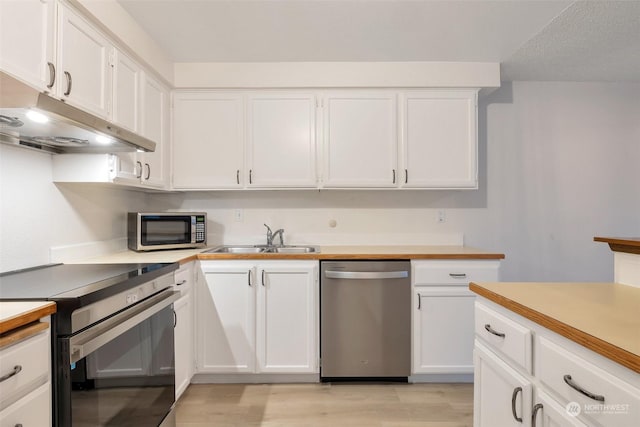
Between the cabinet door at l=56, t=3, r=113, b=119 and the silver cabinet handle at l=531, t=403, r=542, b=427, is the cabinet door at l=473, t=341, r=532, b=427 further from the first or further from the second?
the cabinet door at l=56, t=3, r=113, b=119

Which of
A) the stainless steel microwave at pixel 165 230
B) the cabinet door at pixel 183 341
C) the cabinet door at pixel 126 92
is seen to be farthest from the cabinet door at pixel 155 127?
the cabinet door at pixel 183 341

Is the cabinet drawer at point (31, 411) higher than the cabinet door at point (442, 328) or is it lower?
higher

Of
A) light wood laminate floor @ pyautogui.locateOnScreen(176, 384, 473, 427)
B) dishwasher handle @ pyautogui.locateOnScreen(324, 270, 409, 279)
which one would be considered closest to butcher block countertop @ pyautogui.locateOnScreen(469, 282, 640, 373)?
dishwasher handle @ pyautogui.locateOnScreen(324, 270, 409, 279)

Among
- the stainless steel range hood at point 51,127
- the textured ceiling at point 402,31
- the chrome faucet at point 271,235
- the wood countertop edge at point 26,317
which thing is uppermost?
the textured ceiling at point 402,31

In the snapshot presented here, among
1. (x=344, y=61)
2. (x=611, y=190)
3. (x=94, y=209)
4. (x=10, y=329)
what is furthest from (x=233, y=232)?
(x=611, y=190)

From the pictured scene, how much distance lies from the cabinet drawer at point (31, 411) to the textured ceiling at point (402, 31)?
1.87m

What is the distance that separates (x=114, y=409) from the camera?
1265mm

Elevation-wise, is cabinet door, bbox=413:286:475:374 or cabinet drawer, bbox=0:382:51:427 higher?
cabinet drawer, bbox=0:382:51:427

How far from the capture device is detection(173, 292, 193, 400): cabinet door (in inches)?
77.4

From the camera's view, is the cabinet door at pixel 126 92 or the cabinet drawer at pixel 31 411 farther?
the cabinet door at pixel 126 92

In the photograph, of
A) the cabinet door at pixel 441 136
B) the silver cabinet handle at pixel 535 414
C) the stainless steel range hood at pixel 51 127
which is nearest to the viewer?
the silver cabinet handle at pixel 535 414

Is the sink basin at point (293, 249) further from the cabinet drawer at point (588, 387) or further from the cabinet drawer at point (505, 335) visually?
the cabinet drawer at point (588, 387)

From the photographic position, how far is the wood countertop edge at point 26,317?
84cm

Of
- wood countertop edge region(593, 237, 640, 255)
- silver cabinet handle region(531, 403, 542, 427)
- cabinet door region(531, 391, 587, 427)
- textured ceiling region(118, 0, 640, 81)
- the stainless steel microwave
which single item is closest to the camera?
cabinet door region(531, 391, 587, 427)
